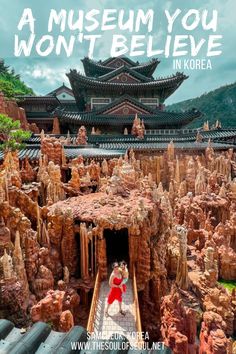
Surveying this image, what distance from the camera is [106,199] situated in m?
9.45

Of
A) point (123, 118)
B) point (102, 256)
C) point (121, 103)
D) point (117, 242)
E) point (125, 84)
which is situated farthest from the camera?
point (125, 84)

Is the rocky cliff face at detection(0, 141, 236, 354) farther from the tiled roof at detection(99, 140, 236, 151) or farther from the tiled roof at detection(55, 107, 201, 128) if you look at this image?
the tiled roof at detection(55, 107, 201, 128)

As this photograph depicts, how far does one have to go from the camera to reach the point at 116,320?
6.11 metres

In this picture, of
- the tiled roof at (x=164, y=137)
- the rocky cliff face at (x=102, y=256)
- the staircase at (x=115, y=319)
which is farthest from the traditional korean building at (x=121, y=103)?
the staircase at (x=115, y=319)

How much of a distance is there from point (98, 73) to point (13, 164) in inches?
846

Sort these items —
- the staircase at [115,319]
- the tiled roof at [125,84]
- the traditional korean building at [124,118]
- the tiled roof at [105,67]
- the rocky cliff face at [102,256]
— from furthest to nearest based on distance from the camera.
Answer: the tiled roof at [105,67], the tiled roof at [125,84], the traditional korean building at [124,118], the rocky cliff face at [102,256], the staircase at [115,319]

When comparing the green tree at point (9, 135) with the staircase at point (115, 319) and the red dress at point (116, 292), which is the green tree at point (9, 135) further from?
the red dress at point (116, 292)

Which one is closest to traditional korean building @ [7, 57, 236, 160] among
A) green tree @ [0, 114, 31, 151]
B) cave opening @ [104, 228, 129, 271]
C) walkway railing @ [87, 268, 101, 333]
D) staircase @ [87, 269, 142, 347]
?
green tree @ [0, 114, 31, 151]

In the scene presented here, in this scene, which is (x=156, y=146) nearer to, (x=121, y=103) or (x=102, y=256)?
(x=121, y=103)

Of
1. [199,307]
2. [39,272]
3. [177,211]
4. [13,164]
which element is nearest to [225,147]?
[177,211]

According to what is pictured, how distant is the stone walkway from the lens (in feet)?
18.9

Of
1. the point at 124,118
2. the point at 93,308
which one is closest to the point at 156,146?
the point at 124,118

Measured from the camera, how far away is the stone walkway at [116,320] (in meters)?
5.75

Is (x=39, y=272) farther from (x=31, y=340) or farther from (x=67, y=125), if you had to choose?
(x=67, y=125)
